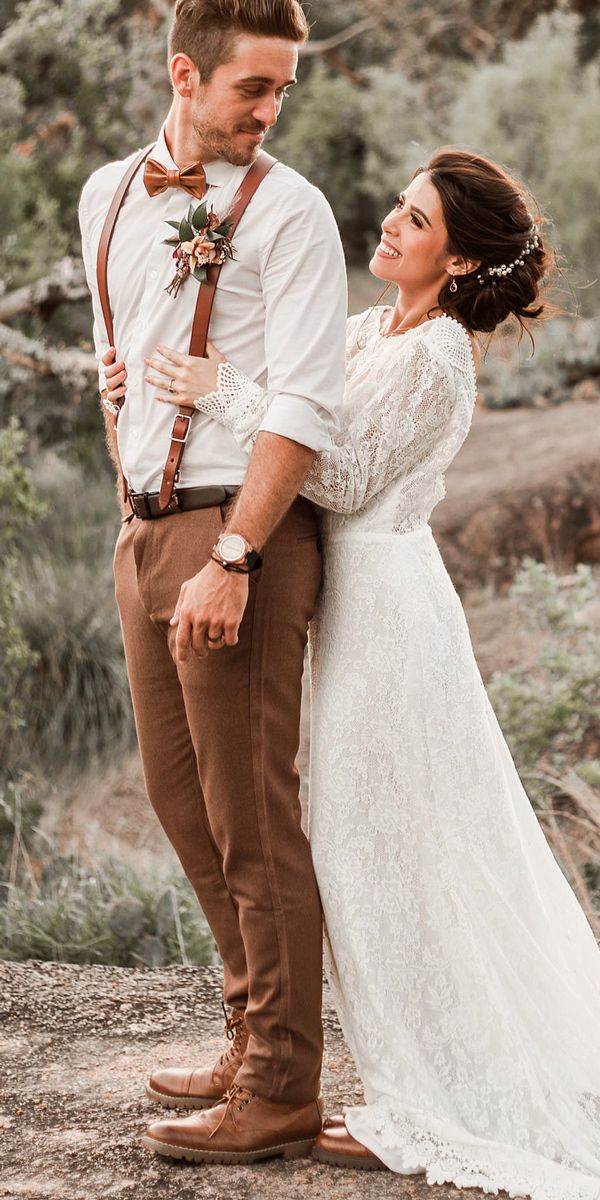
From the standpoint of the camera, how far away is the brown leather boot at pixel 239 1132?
8.53 feet

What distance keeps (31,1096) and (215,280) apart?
1797mm

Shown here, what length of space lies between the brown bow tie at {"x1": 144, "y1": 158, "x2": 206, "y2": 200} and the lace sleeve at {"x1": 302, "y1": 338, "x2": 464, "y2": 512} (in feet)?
1.62

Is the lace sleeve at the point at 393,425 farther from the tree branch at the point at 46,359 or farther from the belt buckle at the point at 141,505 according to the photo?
the tree branch at the point at 46,359

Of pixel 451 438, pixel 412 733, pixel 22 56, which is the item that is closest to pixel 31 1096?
pixel 412 733

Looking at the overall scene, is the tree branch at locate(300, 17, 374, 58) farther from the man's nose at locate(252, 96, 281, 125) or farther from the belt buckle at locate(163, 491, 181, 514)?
the belt buckle at locate(163, 491, 181, 514)

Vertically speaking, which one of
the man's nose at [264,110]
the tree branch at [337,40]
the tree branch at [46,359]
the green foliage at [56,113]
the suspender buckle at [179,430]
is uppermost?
the tree branch at [337,40]

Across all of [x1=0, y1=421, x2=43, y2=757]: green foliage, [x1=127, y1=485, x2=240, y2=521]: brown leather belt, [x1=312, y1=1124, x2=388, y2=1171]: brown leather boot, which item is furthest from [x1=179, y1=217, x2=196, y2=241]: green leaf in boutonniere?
[x1=0, y1=421, x2=43, y2=757]: green foliage

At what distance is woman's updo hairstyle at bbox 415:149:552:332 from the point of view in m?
2.76

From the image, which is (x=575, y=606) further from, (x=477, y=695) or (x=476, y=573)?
(x=477, y=695)

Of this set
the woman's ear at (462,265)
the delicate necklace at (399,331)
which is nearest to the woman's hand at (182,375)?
the delicate necklace at (399,331)

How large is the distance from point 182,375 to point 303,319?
240 millimetres

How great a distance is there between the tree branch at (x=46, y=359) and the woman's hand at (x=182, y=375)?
4019 mm

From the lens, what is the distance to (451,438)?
273 centimetres

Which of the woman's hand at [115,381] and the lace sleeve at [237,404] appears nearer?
the lace sleeve at [237,404]
